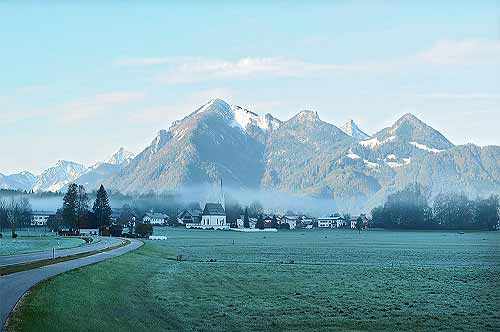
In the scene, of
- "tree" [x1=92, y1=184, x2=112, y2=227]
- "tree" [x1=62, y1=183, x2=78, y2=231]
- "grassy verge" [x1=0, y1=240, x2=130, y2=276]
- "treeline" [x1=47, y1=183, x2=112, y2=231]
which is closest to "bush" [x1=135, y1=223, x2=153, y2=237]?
"tree" [x1=92, y1=184, x2=112, y2=227]

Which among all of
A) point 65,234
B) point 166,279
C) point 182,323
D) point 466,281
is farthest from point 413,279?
point 65,234

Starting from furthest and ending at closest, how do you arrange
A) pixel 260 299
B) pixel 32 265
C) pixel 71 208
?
1. pixel 71 208
2. pixel 32 265
3. pixel 260 299

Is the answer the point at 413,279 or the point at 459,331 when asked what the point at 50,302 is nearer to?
the point at 459,331

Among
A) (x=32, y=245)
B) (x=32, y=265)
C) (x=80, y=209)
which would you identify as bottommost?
(x=32, y=265)

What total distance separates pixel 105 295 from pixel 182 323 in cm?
889

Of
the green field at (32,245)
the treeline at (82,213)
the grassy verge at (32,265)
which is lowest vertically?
the grassy verge at (32,265)

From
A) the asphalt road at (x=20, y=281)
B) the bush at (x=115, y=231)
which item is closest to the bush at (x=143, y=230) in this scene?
the bush at (x=115, y=231)

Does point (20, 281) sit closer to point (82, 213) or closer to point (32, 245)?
point (32, 245)

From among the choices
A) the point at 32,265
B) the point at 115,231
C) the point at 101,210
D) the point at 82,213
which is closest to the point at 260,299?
the point at 32,265

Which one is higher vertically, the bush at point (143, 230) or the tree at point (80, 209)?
the tree at point (80, 209)

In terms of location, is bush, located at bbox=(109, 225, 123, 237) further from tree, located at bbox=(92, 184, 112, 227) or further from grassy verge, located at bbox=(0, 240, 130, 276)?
grassy verge, located at bbox=(0, 240, 130, 276)

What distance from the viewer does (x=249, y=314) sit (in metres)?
40.8

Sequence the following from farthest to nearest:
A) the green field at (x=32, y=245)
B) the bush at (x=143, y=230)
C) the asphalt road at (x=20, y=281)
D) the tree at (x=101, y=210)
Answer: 1. the tree at (x=101, y=210)
2. the bush at (x=143, y=230)
3. the green field at (x=32, y=245)
4. the asphalt road at (x=20, y=281)

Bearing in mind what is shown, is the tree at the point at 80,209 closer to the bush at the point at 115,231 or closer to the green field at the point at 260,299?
the bush at the point at 115,231
